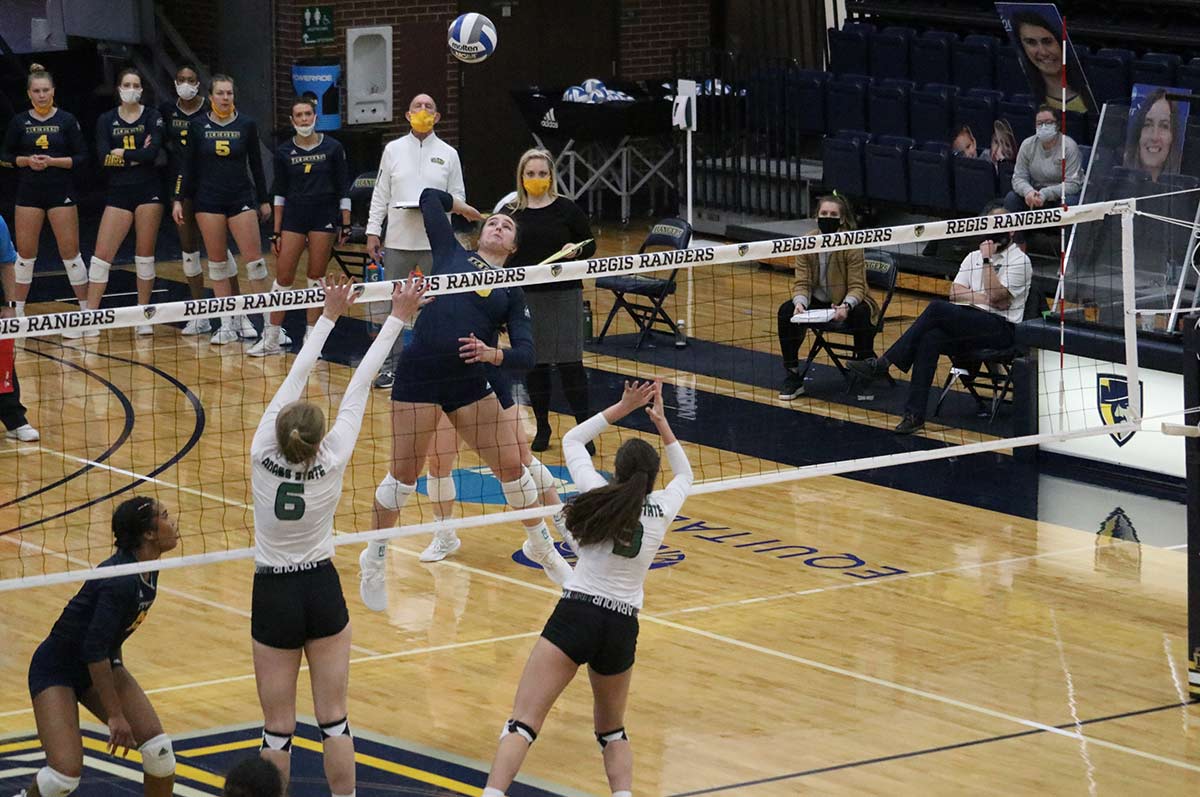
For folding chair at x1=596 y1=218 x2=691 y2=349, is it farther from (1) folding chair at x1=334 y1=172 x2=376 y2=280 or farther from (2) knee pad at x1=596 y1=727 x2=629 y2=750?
(2) knee pad at x1=596 y1=727 x2=629 y2=750

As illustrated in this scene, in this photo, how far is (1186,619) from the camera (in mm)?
9594

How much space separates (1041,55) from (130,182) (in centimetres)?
738

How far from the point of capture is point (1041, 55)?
634 inches

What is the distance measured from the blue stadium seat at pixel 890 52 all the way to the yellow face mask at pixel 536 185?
30.8ft

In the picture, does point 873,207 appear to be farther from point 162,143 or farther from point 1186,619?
point 1186,619

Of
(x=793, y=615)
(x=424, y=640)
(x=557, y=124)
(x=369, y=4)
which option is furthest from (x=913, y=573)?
(x=369, y=4)

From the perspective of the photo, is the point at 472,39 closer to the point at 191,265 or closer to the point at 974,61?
the point at 191,265

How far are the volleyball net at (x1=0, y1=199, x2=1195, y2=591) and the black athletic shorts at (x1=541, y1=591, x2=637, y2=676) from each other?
1.33 m

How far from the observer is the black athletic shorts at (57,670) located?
658cm

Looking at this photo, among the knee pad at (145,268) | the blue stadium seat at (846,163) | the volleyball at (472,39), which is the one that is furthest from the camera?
the blue stadium seat at (846,163)

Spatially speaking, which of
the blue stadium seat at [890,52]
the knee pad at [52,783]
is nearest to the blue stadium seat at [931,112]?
the blue stadium seat at [890,52]

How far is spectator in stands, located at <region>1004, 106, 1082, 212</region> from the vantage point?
1612 centimetres

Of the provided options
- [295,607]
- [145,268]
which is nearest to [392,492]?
[295,607]

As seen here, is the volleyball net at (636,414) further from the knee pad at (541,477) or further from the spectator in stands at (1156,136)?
the knee pad at (541,477)
